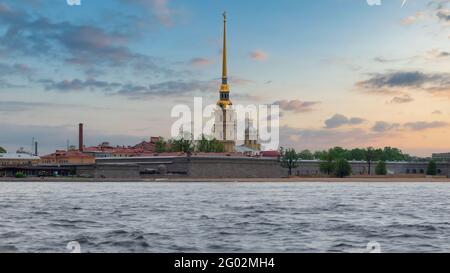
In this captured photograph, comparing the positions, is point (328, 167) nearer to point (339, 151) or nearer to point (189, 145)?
point (189, 145)

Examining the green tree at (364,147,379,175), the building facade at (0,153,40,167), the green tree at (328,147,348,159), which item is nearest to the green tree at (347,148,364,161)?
the green tree at (328,147,348,159)

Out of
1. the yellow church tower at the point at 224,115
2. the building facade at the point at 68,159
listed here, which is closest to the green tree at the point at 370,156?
the yellow church tower at the point at 224,115

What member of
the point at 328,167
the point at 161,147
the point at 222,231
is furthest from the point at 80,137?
the point at 222,231

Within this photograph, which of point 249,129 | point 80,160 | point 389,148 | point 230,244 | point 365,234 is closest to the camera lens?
point 230,244

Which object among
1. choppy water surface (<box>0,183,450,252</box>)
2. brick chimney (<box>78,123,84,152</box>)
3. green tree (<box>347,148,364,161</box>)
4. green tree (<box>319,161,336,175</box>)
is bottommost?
choppy water surface (<box>0,183,450,252</box>)

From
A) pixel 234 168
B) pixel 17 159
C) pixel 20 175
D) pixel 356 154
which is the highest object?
pixel 356 154

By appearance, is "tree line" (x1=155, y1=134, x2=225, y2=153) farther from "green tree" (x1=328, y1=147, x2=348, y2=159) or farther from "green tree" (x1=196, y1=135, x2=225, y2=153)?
"green tree" (x1=328, y1=147, x2=348, y2=159)

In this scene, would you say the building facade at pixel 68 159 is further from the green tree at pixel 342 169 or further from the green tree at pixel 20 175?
the green tree at pixel 342 169

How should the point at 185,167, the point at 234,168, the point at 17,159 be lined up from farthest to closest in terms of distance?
the point at 17,159, the point at 234,168, the point at 185,167

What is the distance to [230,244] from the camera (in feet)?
57.3

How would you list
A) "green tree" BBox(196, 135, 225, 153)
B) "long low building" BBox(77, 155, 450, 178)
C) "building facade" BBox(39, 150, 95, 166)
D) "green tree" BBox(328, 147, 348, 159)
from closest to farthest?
1. "long low building" BBox(77, 155, 450, 178)
2. "building facade" BBox(39, 150, 95, 166)
3. "green tree" BBox(196, 135, 225, 153)
4. "green tree" BBox(328, 147, 348, 159)
